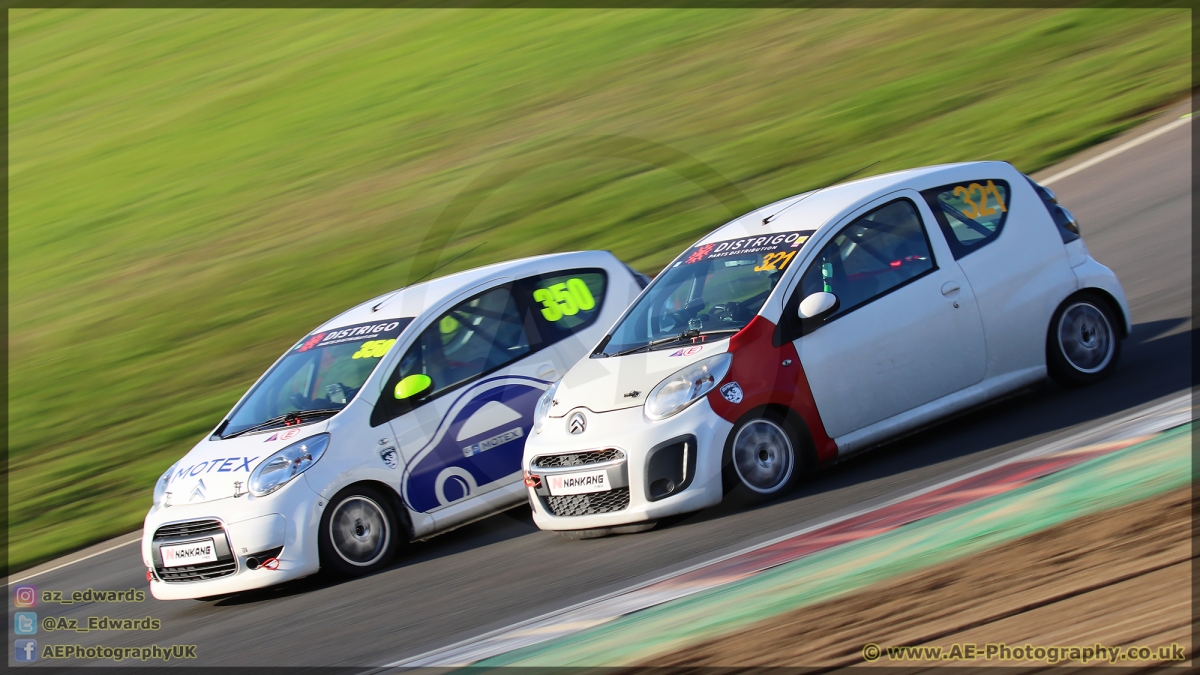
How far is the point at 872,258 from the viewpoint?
7445mm

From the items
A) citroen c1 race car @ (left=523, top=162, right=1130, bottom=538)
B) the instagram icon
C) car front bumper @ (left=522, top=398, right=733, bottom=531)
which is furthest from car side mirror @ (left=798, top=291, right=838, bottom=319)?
the instagram icon

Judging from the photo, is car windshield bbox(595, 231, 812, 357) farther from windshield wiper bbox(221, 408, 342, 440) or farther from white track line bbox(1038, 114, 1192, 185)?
white track line bbox(1038, 114, 1192, 185)

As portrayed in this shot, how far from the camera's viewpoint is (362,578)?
752 centimetres

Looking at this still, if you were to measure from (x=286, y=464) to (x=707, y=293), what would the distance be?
293cm

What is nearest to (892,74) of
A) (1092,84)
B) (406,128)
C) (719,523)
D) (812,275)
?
(1092,84)

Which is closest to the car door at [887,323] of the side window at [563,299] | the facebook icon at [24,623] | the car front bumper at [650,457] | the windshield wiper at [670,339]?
the windshield wiper at [670,339]

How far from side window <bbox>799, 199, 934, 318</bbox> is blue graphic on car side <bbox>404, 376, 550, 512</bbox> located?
2191 mm

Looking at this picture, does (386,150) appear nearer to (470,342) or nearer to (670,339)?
→ (470,342)

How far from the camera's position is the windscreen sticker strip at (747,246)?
7.49m

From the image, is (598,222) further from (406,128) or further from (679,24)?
(679,24)

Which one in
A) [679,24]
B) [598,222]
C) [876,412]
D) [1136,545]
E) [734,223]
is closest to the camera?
[1136,545]

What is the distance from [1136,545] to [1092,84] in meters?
12.5

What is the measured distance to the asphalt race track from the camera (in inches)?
241

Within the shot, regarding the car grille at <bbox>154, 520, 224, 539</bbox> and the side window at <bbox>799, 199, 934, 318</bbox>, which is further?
the car grille at <bbox>154, 520, 224, 539</bbox>
